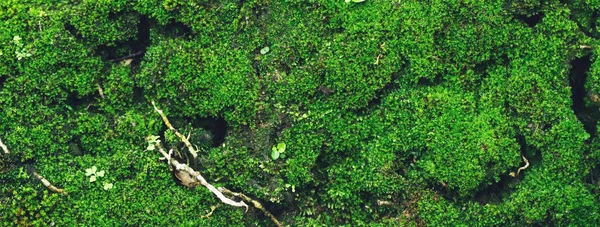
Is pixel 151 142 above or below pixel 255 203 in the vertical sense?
above

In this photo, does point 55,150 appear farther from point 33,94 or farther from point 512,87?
point 512,87

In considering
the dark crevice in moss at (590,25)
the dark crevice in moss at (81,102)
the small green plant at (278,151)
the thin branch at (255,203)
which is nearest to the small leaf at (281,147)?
the small green plant at (278,151)

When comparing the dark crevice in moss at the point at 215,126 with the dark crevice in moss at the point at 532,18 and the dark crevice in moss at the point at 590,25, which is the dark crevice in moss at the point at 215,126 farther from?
the dark crevice in moss at the point at 590,25

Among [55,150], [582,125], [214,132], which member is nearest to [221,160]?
[214,132]

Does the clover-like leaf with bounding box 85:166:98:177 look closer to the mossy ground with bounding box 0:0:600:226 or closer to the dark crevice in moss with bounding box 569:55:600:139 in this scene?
the mossy ground with bounding box 0:0:600:226

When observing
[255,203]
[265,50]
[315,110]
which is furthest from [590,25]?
[255,203]

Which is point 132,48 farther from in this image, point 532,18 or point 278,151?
point 532,18
